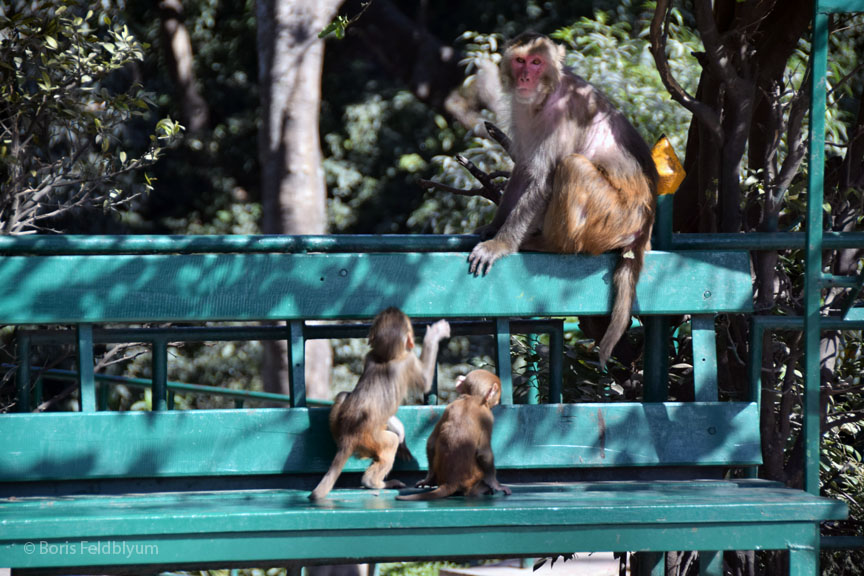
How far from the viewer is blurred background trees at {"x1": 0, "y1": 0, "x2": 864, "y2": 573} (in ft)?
14.7

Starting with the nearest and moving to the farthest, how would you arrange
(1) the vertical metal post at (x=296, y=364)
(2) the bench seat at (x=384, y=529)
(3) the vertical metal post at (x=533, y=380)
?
1. (2) the bench seat at (x=384, y=529)
2. (1) the vertical metal post at (x=296, y=364)
3. (3) the vertical metal post at (x=533, y=380)

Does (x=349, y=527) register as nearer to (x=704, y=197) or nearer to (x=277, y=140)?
(x=704, y=197)

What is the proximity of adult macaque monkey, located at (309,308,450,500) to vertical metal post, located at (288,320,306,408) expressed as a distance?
140 millimetres

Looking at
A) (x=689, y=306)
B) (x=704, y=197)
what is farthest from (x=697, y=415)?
(x=704, y=197)

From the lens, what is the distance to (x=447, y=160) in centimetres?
1009

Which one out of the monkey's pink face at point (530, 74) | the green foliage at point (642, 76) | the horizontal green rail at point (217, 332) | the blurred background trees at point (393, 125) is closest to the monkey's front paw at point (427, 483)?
the horizontal green rail at point (217, 332)

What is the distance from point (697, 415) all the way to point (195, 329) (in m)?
1.93

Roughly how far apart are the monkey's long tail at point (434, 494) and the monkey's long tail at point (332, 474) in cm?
23

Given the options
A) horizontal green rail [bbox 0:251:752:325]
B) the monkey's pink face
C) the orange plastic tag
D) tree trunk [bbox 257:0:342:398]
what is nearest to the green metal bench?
horizontal green rail [bbox 0:251:752:325]

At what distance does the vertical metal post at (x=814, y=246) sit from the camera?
335 centimetres

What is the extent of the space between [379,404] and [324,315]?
0.40m

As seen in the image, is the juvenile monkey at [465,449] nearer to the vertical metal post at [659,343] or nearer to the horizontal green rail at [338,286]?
the horizontal green rail at [338,286]

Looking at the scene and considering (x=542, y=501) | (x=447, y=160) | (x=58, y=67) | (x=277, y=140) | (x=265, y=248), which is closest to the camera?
(x=542, y=501)

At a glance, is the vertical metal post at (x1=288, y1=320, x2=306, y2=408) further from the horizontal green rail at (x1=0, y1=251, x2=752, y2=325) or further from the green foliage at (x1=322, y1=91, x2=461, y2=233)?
the green foliage at (x1=322, y1=91, x2=461, y2=233)
